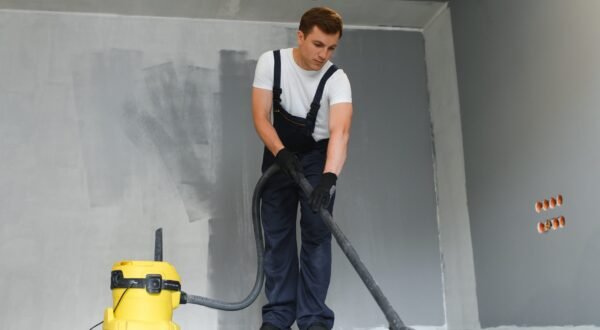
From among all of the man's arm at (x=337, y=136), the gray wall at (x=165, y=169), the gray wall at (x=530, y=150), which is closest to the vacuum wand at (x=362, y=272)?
the man's arm at (x=337, y=136)

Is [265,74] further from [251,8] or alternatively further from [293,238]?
[251,8]

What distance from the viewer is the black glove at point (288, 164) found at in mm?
2430

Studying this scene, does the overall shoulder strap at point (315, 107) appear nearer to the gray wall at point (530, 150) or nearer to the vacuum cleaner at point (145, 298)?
the vacuum cleaner at point (145, 298)

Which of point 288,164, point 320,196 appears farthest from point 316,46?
point 320,196

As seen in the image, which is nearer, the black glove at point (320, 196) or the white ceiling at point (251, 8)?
the black glove at point (320, 196)

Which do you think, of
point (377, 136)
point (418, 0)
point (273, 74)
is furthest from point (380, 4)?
point (273, 74)

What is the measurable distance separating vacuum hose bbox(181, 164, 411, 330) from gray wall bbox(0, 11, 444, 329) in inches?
51.5

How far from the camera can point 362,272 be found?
2068mm

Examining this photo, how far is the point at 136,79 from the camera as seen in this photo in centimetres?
409

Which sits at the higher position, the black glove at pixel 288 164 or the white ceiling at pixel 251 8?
the white ceiling at pixel 251 8

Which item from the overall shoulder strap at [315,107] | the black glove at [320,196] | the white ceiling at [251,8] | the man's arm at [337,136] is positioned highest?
the white ceiling at [251,8]

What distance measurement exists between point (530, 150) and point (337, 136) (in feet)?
3.79

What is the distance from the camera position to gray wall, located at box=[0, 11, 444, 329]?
376 cm

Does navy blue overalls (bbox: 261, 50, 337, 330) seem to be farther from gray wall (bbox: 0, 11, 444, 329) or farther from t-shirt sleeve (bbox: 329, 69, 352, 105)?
gray wall (bbox: 0, 11, 444, 329)
